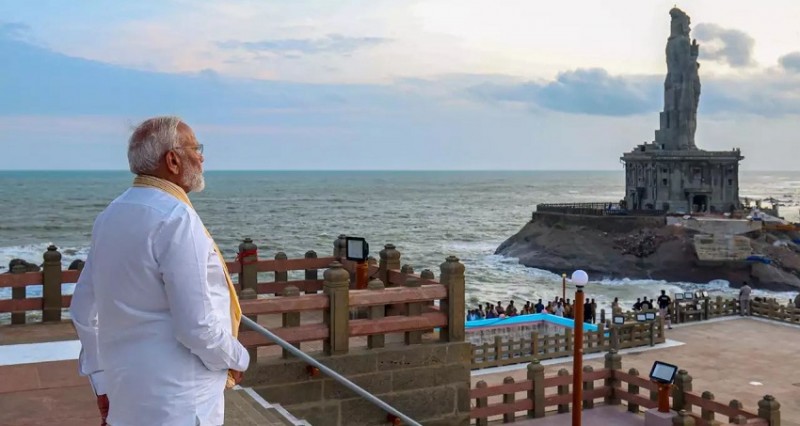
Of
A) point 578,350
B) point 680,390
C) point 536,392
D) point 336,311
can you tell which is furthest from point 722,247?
point 336,311

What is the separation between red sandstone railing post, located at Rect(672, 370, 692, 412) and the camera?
15227mm

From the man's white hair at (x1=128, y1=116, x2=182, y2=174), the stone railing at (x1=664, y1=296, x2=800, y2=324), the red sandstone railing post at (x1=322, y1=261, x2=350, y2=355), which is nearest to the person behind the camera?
the man's white hair at (x1=128, y1=116, x2=182, y2=174)

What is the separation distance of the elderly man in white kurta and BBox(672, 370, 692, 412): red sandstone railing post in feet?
43.8

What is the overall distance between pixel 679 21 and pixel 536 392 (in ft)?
250

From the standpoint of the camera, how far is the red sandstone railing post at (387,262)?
12117 millimetres

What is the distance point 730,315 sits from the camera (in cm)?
2969

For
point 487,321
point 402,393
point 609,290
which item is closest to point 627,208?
point 609,290

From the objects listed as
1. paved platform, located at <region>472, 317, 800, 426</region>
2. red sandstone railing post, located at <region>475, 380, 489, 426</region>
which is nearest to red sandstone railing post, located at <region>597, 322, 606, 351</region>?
paved platform, located at <region>472, 317, 800, 426</region>

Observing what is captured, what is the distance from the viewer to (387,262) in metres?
12.2

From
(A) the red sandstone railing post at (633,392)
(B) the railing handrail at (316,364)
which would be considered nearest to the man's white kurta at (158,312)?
(B) the railing handrail at (316,364)

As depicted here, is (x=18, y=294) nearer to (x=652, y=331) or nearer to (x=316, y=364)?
(x=316, y=364)

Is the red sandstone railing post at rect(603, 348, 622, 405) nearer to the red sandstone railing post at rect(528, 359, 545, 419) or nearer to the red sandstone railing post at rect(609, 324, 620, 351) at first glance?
the red sandstone railing post at rect(528, 359, 545, 419)

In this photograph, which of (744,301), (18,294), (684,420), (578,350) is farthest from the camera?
(744,301)

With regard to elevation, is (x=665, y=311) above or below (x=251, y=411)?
below
